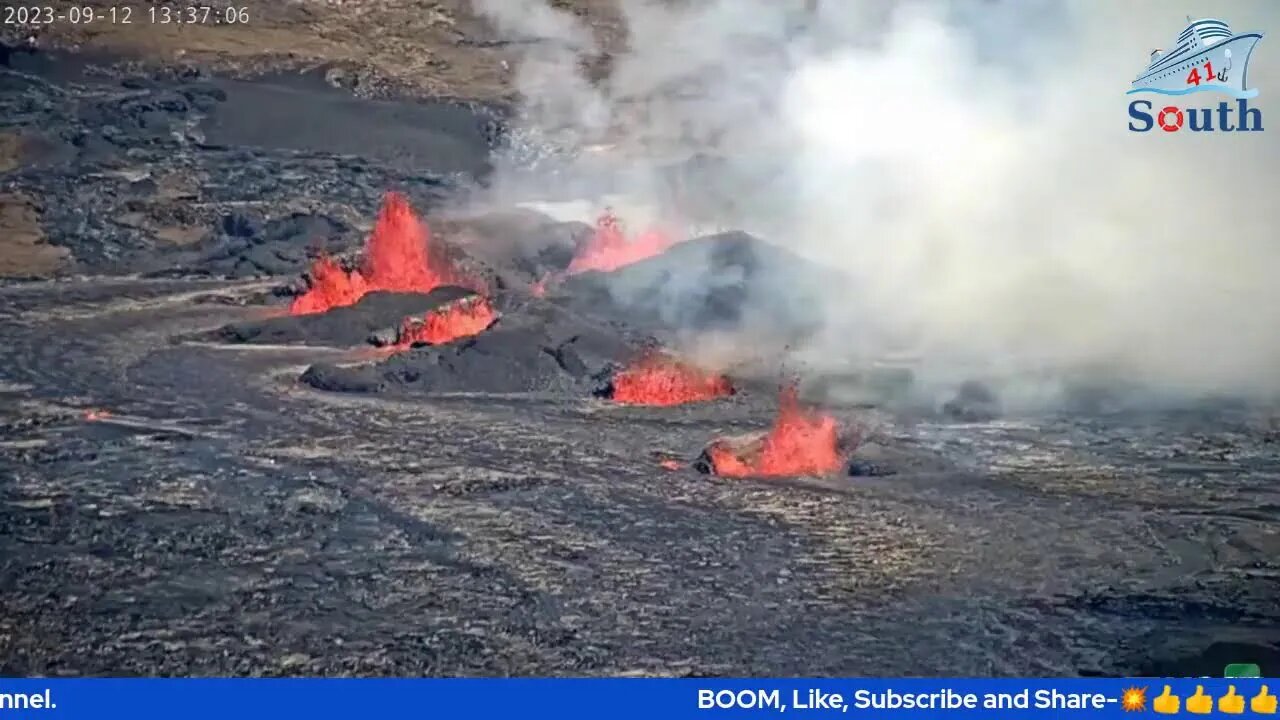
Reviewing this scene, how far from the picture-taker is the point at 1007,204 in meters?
16.7

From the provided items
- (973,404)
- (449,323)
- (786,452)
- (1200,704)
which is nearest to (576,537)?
(786,452)

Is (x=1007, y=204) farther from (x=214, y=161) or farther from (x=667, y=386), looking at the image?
(x=214, y=161)

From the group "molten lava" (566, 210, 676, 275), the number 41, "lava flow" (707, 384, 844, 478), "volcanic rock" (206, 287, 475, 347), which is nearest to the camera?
the number 41

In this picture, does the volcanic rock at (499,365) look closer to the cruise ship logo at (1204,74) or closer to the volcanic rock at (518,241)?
the volcanic rock at (518,241)

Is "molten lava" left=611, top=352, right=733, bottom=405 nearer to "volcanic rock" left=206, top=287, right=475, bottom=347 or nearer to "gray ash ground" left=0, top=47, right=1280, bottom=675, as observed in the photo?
"gray ash ground" left=0, top=47, right=1280, bottom=675

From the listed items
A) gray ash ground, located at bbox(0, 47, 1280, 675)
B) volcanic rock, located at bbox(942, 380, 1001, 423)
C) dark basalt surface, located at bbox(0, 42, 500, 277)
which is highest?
dark basalt surface, located at bbox(0, 42, 500, 277)

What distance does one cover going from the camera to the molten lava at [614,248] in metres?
21.3

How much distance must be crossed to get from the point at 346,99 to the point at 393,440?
21.2 m

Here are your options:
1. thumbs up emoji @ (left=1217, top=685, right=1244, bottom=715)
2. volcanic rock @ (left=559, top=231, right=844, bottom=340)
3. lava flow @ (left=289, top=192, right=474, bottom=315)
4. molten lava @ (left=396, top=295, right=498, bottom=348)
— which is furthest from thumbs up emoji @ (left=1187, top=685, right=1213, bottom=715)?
lava flow @ (left=289, top=192, right=474, bottom=315)

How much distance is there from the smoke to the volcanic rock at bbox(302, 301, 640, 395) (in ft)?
7.93

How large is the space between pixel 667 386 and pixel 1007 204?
5.70m

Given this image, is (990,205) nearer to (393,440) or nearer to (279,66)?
(393,440)

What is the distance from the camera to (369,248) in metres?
21.0

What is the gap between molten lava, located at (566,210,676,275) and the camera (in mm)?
21266
